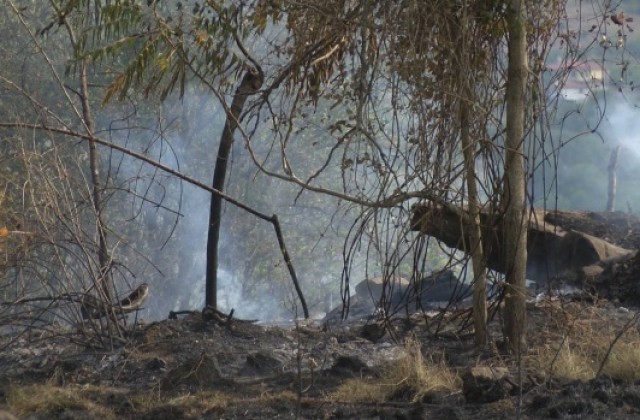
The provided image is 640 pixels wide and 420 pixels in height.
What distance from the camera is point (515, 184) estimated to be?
5754 mm

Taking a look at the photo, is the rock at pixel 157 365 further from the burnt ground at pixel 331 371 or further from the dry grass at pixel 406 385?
the dry grass at pixel 406 385

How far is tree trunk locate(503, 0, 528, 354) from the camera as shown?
18.5 ft

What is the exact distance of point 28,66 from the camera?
16984 mm

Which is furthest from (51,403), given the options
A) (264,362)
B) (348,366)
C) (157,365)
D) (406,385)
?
(406,385)

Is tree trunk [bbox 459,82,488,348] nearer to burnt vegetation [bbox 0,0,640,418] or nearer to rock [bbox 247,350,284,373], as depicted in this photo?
burnt vegetation [bbox 0,0,640,418]

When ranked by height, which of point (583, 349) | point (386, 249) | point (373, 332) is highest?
point (386, 249)

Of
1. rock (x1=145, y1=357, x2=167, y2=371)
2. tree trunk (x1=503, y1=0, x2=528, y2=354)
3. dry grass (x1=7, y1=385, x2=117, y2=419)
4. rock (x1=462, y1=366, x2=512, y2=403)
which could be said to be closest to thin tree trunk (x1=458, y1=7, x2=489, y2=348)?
tree trunk (x1=503, y1=0, x2=528, y2=354)

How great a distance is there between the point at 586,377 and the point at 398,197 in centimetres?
129

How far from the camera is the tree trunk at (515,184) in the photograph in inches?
223

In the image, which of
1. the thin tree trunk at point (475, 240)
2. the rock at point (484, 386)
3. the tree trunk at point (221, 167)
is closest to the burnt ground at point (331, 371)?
the rock at point (484, 386)

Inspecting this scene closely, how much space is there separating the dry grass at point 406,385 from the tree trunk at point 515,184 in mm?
583

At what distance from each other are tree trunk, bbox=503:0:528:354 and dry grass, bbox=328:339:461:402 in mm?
583

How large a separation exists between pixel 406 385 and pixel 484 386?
43cm

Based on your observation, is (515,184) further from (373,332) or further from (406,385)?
(373,332)
